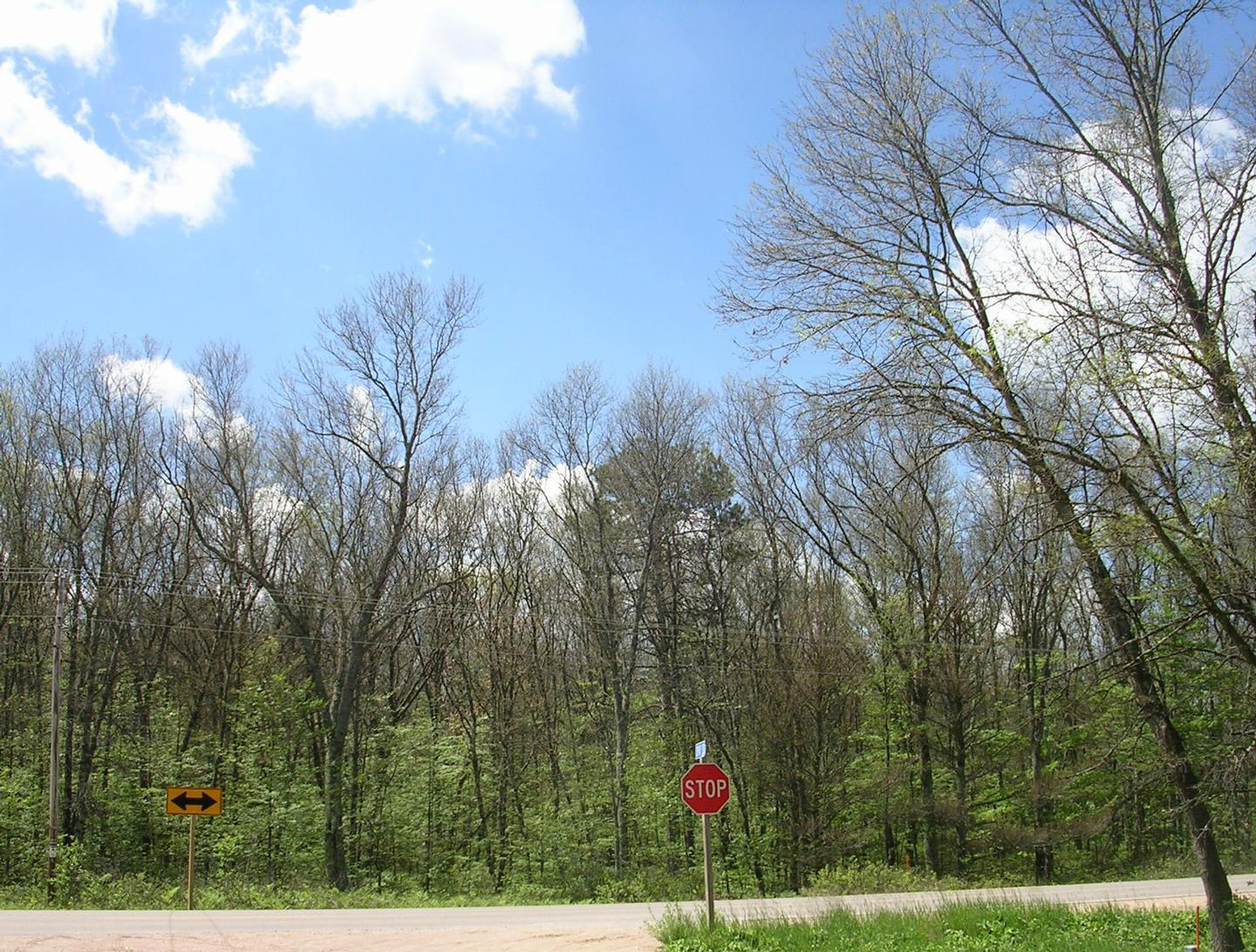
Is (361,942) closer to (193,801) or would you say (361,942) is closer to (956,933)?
(193,801)

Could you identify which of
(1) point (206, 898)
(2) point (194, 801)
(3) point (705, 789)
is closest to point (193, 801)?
(2) point (194, 801)

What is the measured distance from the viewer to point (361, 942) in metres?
12.8

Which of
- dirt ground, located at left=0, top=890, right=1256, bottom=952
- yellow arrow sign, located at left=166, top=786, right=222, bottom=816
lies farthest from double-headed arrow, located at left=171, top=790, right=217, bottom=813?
dirt ground, located at left=0, top=890, right=1256, bottom=952

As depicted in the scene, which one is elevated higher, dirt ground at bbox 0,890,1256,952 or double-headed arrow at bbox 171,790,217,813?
double-headed arrow at bbox 171,790,217,813

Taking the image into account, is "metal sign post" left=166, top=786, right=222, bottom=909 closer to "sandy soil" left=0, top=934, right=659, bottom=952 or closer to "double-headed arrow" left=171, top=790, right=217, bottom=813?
"double-headed arrow" left=171, top=790, right=217, bottom=813

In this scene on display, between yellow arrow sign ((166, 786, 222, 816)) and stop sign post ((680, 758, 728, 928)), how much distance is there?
10422 mm

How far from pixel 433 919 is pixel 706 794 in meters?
6.59

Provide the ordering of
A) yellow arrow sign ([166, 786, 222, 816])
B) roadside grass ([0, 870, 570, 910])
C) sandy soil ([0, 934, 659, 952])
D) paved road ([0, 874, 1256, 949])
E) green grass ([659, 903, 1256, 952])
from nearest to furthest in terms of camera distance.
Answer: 1. green grass ([659, 903, 1256, 952])
2. sandy soil ([0, 934, 659, 952])
3. paved road ([0, 874, 1256, 949])
4. yellow arrow sign ([166, 786, 222, 816])
5. roadside grass ([0, 870, 570, 910])

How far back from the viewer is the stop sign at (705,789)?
12.5 metres

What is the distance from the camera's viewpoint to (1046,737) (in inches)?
1125

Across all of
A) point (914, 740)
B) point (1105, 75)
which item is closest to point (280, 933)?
point (1105, 75)

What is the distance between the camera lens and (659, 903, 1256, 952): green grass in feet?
36.4

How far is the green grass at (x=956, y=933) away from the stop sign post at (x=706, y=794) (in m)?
0.57

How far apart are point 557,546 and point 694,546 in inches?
203
